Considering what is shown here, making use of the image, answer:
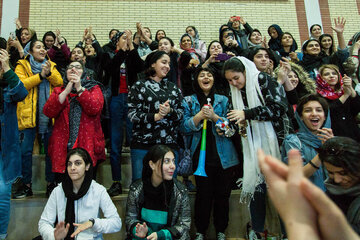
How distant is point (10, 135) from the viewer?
9.07 ft

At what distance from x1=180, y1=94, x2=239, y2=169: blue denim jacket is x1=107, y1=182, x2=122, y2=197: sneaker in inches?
36.9

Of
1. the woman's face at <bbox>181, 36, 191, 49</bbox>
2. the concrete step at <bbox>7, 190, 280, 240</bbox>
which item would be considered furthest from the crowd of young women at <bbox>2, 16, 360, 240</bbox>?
the woman's face at <bbox>181, 36, 191, 49</bbox>

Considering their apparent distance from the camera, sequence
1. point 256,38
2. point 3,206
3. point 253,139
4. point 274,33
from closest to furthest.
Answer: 1. point 3,206
2. point 253,139
3. point 256,38
4. point 274,33

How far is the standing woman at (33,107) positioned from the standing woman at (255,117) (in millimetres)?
2064

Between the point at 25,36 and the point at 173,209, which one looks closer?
the point at 173,209

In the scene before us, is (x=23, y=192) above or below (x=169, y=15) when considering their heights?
below

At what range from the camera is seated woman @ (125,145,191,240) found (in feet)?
8.75

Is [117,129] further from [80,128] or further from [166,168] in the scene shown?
[166,168]

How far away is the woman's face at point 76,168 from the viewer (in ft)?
8.61

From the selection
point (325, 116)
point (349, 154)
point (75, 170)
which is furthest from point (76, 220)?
point (325, 116)

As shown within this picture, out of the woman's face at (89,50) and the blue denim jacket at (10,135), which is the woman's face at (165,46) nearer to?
the woman's face at (89,50)

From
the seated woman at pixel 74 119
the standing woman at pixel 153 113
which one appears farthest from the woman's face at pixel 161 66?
the seated woman at pixel 74 119

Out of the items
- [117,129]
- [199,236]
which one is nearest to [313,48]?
[117,129]

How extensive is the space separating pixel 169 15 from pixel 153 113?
Answer: 4881mm
